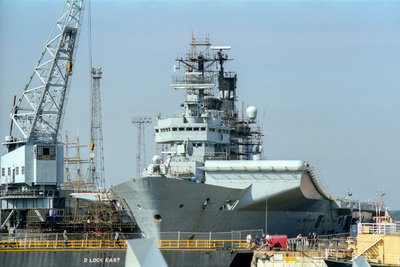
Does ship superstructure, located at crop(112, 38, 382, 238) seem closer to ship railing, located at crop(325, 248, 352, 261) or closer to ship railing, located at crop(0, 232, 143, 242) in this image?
ship railing, located at crop(0, 232, 143, 242)

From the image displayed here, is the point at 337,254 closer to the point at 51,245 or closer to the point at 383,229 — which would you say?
the point at 383,229

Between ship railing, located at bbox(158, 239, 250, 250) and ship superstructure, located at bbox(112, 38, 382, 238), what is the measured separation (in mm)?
1995

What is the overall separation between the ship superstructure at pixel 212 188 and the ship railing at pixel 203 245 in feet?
6.55

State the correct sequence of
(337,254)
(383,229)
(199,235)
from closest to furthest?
(337,254)
(383,229)
(199,235)

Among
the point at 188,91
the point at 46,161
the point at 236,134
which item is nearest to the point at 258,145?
the point at 236,134

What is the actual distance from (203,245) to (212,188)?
4.05 metres

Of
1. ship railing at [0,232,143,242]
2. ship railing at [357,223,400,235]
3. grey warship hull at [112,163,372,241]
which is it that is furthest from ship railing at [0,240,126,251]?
ship railing at [357,223,400,235]

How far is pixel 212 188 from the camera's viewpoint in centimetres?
5403

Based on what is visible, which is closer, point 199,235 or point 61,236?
point 199,235

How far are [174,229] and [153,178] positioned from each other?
3.52 meters

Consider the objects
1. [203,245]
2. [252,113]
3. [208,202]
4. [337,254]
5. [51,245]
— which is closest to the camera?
[337,254]

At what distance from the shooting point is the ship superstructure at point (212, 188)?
54.4 m

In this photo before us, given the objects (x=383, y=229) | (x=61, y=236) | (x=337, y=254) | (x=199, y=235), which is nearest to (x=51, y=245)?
(x=61, y=236)

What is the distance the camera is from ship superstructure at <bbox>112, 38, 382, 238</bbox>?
5441 centimetres
